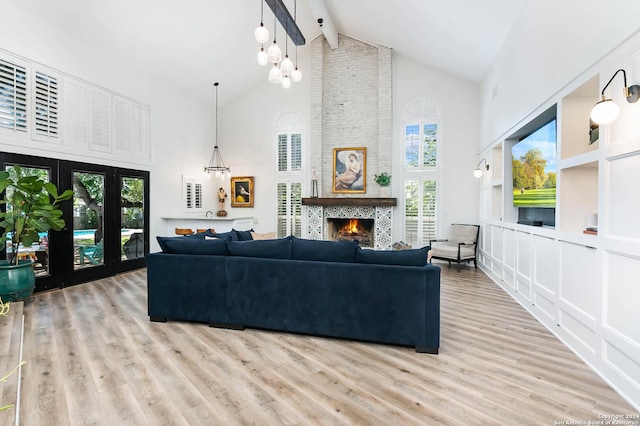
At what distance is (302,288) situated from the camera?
3201 millimetres

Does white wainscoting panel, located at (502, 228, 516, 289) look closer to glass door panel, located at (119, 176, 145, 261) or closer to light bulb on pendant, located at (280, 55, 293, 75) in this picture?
light bulb on pendant, located at (280, 55, 293, 75)

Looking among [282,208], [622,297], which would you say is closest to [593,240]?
[622,297]

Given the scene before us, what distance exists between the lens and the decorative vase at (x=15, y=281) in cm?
397

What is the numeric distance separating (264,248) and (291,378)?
4.32ft

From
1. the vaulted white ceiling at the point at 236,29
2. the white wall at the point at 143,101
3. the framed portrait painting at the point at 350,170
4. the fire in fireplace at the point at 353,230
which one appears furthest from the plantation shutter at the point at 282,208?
the vaulted white ceiling at the point at 236,29

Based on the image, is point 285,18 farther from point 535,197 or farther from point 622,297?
point 622,297

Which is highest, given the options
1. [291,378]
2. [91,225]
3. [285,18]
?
[285,18]

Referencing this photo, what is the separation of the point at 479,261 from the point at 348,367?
16.4 ft

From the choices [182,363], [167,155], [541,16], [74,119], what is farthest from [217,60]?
[182,363]

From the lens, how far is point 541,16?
11.5 feet

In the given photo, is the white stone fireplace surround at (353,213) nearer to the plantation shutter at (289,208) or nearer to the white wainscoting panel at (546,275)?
the plantation shutter at (289,208)

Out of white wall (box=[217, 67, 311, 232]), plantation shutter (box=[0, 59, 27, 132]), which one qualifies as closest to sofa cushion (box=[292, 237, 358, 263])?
plantation shutter (box=[0, 59, 27, 132])

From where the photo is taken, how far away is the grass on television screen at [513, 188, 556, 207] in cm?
356

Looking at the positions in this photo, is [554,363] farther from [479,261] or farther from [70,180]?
[70,180]
